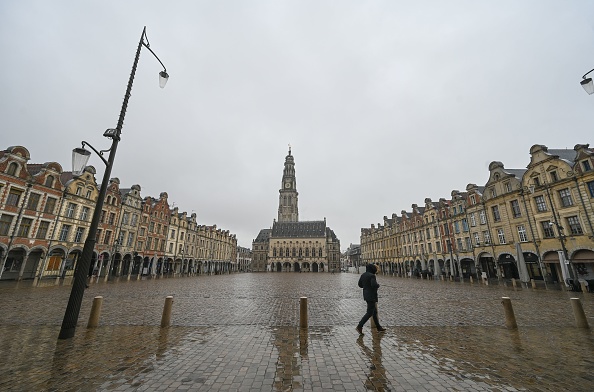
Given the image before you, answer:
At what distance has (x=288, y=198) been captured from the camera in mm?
106562

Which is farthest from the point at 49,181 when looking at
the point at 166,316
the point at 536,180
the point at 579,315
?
the point at 536,180

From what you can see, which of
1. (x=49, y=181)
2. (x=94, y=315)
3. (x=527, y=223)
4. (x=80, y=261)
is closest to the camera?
(x=80, y=261)

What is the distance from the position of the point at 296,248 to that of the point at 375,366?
84.6m

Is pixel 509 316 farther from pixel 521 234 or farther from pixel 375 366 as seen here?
pixel 521 234

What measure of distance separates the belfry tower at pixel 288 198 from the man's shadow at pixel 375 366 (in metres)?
95.6

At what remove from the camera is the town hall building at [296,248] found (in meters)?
86.5

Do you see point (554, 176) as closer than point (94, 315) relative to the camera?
No

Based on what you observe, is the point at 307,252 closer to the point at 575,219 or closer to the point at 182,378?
the point at 575,219

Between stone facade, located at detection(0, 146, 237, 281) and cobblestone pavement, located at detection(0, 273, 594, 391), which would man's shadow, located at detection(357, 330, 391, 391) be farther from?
stone facade, located at detection(0, 146, 237, 281)

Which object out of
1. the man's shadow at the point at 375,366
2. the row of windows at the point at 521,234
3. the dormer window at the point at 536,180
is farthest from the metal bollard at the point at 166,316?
the dormer window at the point at 536,180

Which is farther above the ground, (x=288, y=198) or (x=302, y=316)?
(x=288, y=198)

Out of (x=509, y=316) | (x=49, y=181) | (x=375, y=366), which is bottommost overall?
(x=375, y=366)

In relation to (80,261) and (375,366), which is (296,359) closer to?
(375,366)

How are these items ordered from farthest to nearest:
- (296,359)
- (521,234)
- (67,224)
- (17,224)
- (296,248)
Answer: (296,248), (67,224), (521,234), (17,224), (296,359)
